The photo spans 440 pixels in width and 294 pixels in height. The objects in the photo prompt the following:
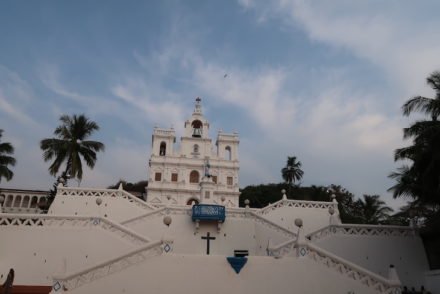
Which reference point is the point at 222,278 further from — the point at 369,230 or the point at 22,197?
the point at 22,197

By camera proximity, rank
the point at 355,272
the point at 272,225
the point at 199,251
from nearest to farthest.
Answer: the point at 355,272 → the point at 272,225 → the point at 199,251

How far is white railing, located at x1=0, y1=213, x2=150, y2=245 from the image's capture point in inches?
573

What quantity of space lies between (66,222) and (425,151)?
658 inches

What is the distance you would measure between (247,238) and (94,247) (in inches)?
364

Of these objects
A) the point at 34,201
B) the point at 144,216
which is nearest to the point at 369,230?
the point at 144,216

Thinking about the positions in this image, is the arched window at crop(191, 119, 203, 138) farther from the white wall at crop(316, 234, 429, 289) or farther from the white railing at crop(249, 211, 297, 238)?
the white wall at crop(316, 234, 429, 289)

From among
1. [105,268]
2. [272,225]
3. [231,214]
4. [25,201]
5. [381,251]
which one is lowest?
[105,268]

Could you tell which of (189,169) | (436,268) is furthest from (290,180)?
(436,268)

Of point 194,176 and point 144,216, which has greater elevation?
point 194,176

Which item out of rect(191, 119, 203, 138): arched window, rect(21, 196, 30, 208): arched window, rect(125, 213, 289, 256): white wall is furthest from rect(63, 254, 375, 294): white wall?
rect(191, 119, 203, 138): arched window

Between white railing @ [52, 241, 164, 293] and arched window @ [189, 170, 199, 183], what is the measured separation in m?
35.8

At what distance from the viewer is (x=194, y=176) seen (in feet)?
153

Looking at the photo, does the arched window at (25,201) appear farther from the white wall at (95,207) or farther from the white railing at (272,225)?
the white railing at (272,225)

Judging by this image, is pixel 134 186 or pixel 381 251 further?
pixel 134 186
